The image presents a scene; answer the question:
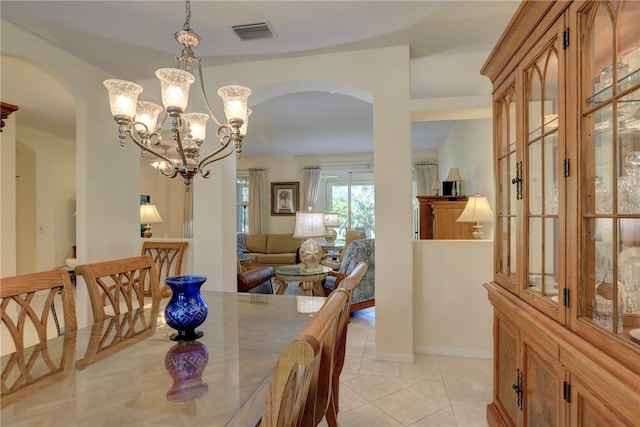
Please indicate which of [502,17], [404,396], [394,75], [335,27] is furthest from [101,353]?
[502,17]

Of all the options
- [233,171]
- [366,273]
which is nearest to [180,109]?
[233,171]

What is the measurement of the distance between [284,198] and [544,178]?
657 centimetres

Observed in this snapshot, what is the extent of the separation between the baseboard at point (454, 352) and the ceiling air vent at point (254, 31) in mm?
2935

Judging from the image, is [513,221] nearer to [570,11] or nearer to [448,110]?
[570,11]

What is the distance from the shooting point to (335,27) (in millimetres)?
2475

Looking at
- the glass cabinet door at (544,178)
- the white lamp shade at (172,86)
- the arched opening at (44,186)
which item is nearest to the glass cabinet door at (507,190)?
the glass cabinet door at (544,178)

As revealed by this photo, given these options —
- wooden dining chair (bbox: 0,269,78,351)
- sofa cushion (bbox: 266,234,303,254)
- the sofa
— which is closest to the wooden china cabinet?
wooden dining chair (bbox: 0,269,78,351)

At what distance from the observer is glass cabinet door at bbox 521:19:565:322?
1.21m

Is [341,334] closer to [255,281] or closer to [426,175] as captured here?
[255,281]

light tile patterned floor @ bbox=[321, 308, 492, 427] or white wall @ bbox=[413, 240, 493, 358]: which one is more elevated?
white wall @ bbox=[413, 240, 493, 358]

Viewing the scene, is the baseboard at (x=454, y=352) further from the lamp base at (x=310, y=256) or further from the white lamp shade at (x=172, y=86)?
the white lamp shade at (x=172, y=86)

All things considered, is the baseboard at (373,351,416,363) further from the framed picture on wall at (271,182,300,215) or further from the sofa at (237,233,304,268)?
the framed picture on wall at (271,182,300,215)

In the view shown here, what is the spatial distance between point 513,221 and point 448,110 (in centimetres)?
143

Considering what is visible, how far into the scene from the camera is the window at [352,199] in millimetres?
7656
